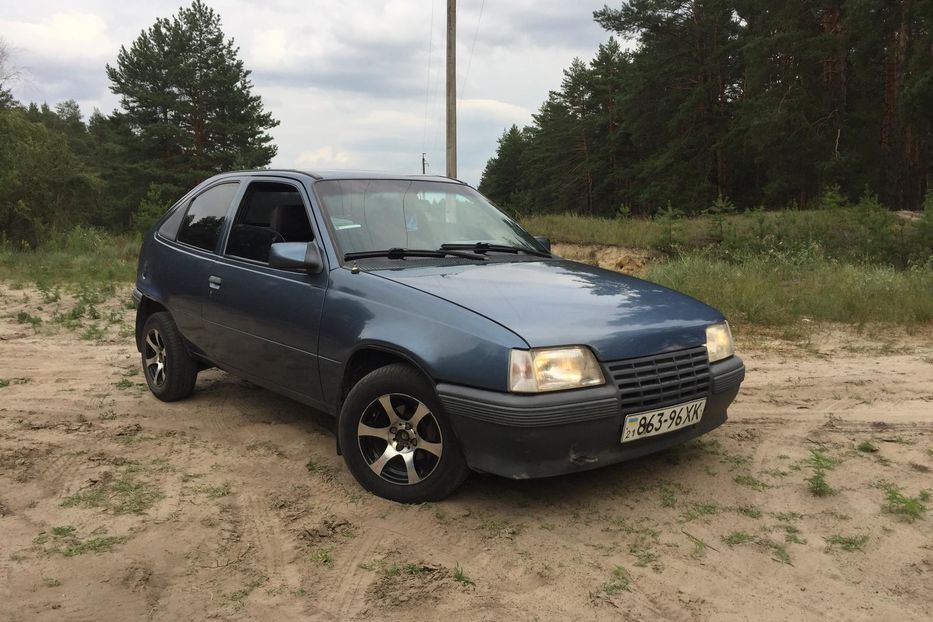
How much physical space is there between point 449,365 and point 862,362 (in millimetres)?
4754

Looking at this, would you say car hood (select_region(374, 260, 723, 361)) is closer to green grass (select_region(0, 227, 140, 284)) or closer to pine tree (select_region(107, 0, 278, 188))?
green grass (select_region(0, 227, 140, 284))

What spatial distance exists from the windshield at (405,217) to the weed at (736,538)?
2153mm

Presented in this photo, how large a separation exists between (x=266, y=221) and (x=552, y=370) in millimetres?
2397

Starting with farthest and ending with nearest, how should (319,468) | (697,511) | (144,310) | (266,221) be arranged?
(144,310) < (266,221) < (319,468) < (697,511)

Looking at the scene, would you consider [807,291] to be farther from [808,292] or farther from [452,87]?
[452,87]

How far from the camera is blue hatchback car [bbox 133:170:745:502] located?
305cm

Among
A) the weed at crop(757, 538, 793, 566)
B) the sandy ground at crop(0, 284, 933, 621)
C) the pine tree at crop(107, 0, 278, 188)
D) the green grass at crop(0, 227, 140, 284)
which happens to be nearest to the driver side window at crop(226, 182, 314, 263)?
the sandy ground at crop(0, 284, 933, 621)

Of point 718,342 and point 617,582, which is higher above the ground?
point 718,342

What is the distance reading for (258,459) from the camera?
4.12 metres

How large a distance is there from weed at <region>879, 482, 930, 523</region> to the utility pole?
46.3 feet

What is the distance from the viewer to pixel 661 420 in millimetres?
3271

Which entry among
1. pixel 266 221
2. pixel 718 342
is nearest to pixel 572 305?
pixel 718 342

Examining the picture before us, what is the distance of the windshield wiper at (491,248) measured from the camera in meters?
4.22

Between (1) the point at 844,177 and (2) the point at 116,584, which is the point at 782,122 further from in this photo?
(2) the point at 116,584
